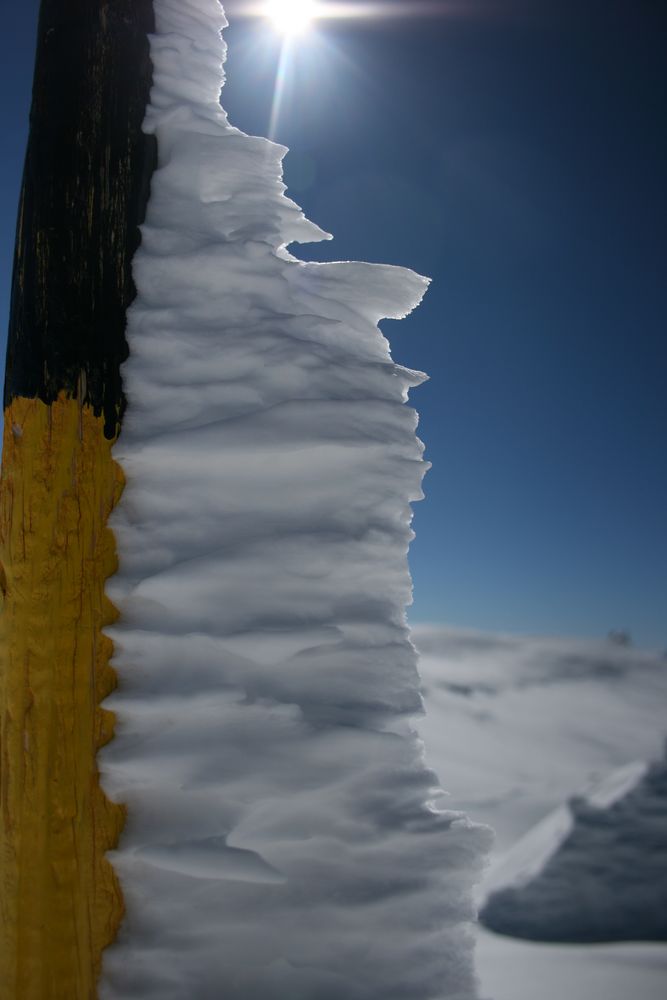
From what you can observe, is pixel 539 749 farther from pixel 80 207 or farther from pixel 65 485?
pixel 80 207

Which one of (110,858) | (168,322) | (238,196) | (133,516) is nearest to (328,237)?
(238,196)

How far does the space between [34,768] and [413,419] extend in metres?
1.15

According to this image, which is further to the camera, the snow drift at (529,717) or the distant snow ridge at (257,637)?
the snow drift at (529,717)

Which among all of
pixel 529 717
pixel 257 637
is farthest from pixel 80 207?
pixel 529 717

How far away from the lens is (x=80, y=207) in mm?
1512

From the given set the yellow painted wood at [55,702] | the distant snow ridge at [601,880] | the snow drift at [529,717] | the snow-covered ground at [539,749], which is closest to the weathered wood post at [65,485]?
the yellow painted wood at [55,702]

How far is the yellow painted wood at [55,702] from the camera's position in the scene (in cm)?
134

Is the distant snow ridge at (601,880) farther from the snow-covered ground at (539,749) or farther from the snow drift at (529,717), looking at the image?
the snow drift at (529,717)

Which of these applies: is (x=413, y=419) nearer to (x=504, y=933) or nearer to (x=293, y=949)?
(x=293, y=949)

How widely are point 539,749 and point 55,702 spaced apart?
11858 mm

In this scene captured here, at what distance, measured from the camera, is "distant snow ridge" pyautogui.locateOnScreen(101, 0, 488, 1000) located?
1.38m

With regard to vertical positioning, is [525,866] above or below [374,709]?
below

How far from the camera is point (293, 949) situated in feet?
4.53

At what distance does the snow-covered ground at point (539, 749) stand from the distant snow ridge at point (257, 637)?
0.54 m
